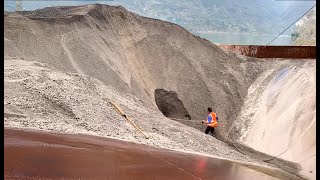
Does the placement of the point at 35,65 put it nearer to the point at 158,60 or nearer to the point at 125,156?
the point at 125,156

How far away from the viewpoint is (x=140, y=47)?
1611 centimetres

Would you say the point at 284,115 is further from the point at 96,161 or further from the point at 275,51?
the point at 96,161


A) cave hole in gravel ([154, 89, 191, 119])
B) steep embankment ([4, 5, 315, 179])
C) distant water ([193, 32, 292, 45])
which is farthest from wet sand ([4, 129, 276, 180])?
distant water ([193, 32, 292, 45])

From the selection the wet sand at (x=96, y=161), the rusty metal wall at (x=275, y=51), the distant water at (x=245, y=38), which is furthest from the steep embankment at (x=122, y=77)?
the distant water at (x=245, y=38)

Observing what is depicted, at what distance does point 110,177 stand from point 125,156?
1224 millimetres

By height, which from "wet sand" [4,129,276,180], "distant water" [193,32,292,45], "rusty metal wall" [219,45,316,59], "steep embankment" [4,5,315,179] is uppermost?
"distant water" [193,32,292,45]

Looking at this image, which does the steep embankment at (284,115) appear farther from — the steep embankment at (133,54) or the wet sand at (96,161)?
the wet sand at (96,161)

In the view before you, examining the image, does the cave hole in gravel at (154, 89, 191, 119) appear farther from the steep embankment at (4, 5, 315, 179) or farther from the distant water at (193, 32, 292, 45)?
the distant water at (193, 32, 292, 45)

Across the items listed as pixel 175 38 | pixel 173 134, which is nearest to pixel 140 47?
pixel 175 38

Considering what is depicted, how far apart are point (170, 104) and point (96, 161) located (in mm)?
9038

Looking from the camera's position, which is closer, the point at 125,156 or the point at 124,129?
the point at 125,156

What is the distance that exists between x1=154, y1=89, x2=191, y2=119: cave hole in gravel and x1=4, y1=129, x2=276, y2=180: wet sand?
6517 millimetres

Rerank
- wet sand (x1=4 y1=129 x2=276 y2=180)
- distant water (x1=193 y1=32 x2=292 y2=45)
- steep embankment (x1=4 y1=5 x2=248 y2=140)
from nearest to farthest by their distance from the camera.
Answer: wet sand (x1=4 y1=129 x2=276 y2=180)
steep embankment (x1=4 y1=5 x2=248 y2=140)
distant water (x1=193 y1=32 x2=292 y2=45)

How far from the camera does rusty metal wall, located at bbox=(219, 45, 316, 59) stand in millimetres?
17578
